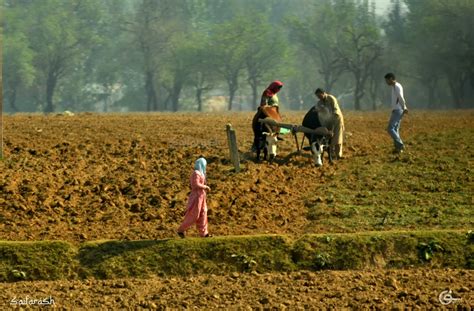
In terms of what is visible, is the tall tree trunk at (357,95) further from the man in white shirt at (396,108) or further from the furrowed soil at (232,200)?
the man in white shirt at (396,108)

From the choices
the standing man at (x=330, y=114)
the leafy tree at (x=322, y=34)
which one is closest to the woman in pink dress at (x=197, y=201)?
the standing man at (x=330, y=114)

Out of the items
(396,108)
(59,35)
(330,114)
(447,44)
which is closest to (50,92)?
(59,35)

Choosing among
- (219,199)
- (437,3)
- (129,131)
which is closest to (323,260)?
(219,199)

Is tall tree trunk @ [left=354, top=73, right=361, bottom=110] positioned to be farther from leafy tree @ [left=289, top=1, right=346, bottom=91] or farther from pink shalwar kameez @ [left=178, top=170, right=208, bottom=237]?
pink shalwar kameez @ [left=178, top=170, right=208, bottom=237]

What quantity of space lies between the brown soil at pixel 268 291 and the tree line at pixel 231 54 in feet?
163

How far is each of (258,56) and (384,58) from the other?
44.7ft

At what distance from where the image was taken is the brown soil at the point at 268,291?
11.7m

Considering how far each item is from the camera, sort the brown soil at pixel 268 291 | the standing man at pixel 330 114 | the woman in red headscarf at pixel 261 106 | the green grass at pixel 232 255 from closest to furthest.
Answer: the brown soil at pixel 268 291 < the green grass at pixel 232 255 < the standing man at pixel 330 114 < the woman in red headscarf at pixel 261 106

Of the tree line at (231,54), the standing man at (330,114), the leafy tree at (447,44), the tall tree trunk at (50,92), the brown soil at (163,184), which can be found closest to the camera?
the brown soil at (163,184)

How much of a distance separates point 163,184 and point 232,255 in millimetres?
5060

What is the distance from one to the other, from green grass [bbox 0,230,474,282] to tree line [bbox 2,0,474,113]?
159 ft

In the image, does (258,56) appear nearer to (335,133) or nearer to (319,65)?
(319,65)

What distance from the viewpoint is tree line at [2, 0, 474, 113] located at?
A: 232 feet

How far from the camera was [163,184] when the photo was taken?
61.9 ft
